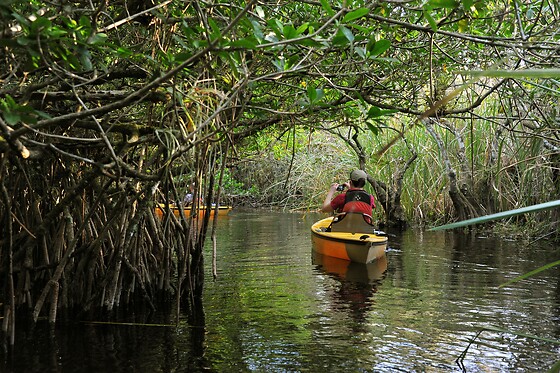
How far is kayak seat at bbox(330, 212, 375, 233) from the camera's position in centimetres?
953

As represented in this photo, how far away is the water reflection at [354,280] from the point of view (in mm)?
6523

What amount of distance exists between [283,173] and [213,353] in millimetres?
19065

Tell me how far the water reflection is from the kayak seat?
1.61ft

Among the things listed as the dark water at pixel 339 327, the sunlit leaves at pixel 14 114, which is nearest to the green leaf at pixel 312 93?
the sunlit leaves at pixel 14 114

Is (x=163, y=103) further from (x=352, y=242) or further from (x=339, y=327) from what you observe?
(x=352, y=242)

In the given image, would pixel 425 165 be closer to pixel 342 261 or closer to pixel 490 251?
pixel 490 251

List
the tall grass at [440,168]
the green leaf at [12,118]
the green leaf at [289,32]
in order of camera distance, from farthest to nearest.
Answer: the tall grass at [440,168]
the green leaf at [289,32]
the green leaf at [12,118]

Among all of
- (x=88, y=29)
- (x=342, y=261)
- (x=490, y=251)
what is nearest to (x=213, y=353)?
(x=88, y=29)

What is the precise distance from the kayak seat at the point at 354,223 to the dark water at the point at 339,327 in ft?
1.79

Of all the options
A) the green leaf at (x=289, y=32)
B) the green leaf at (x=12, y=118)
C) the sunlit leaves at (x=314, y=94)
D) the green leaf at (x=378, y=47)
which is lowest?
the green leaf at (x=12, y=118)

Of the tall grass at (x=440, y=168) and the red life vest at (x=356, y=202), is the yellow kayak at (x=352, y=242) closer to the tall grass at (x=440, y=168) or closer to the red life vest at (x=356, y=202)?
the red life vest at (x=356, y=202)

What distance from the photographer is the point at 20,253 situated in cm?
512

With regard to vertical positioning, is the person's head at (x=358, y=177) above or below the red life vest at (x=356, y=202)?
above

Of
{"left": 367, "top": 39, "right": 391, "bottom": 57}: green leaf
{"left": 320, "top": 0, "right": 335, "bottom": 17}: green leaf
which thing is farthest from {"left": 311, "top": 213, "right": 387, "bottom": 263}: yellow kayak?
{"left": 320, "top": 0, "right": 335, "bottom": 17}: green leaf
